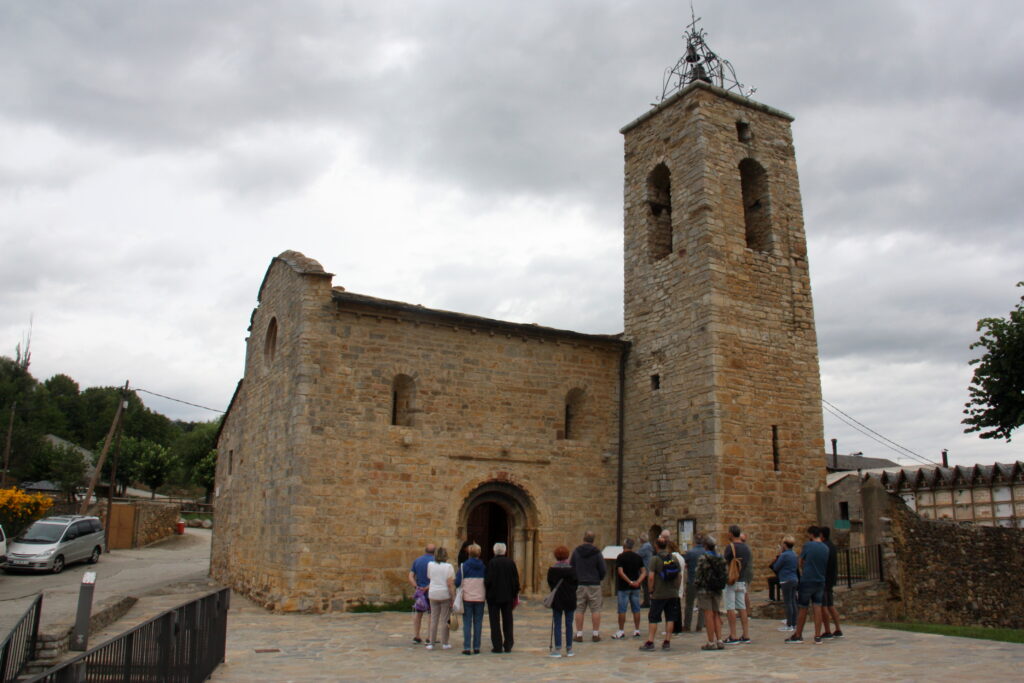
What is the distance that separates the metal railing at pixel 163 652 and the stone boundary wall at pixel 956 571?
42.4ft

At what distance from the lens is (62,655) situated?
28.8 feet

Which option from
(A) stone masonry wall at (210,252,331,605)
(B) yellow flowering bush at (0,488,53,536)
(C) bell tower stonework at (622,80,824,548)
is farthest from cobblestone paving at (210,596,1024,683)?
(B) yellow flowering bush at (0,488,53,536)

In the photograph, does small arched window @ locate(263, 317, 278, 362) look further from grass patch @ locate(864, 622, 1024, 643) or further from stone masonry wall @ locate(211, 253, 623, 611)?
grass patch @ locate(864, 622, 1024, 643)

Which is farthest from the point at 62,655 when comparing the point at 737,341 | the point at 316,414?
the point at 737,341

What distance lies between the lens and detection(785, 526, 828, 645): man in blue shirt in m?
9.95

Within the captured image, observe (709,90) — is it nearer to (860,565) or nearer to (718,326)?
(718,326)

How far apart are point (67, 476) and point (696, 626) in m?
41.4

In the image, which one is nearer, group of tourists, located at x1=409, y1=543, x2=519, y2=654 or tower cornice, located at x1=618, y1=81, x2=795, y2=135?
group of tourists, located at x1=409, y1=543, x2=519, y2=654

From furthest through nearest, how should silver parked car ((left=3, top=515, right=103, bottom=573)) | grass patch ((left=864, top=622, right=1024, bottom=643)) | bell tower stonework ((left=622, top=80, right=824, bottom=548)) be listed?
silver parked car ((left=3, top=515, right=103, bottom=573)), bell tower stonework ((left=622, top=80, right=824, bottom=548)), grass patch ((left=864, top=622, right=1024, bottom=643))

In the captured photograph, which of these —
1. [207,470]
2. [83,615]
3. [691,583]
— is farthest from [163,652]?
[207,470]

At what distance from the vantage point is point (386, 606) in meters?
14.4

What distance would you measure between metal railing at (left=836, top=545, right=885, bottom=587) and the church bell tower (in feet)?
3.74

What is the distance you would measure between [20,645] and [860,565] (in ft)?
48.8

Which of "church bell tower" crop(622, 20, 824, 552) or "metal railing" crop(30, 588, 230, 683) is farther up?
"church bell tower" crop(622, 20, 824, 552)
